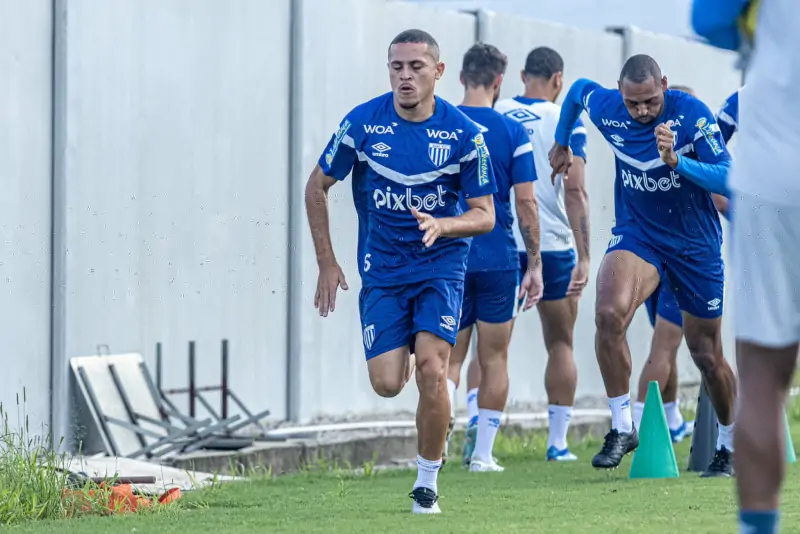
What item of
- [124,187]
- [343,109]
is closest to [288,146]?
[343,109]

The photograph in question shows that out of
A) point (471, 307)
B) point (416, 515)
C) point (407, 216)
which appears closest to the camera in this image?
point (416, 515)

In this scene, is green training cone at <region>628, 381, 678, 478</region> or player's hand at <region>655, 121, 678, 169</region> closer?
player's hand at <region>655, 121, 678, 169</region>

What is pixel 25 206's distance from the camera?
945 centimetres

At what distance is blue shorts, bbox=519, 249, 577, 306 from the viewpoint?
10.4 metres

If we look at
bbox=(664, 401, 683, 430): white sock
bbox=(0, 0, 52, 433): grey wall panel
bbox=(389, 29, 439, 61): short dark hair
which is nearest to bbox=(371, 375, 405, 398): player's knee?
bbox=(389, 29, 439, 61): short dark hair

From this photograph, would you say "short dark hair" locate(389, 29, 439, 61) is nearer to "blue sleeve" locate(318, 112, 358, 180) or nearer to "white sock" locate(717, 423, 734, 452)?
"blue sleeve" locate(318, 112, 358, 180)

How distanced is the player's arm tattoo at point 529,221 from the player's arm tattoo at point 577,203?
2.62 feet

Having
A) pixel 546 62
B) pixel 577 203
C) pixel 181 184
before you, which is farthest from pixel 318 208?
pixel 546 62

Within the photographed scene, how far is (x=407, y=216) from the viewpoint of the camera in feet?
24.3

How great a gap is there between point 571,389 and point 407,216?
357 centimetres

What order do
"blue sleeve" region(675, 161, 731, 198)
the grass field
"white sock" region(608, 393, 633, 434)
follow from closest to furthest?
the grass field → "blue sleeve" region(675, 161, 731, 198) → "white sock" region(608, 393, 633, 434)

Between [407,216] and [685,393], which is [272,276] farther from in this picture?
[685,393]

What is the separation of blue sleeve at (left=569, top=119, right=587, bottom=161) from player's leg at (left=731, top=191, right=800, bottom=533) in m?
6.01

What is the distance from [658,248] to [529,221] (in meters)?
0.85
